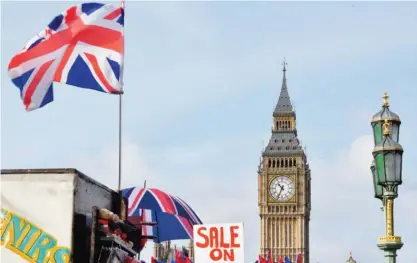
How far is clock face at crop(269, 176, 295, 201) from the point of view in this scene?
14062 centimetres

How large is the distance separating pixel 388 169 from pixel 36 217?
14.4ft

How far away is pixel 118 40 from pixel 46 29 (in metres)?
1.31

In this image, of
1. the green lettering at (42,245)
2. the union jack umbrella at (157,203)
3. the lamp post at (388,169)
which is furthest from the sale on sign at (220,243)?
the union jack umbrella at (157,203)

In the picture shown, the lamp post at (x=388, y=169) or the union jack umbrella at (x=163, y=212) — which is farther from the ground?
the union jack umbrella at (x=163, y=212)

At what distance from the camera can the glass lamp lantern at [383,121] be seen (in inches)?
508

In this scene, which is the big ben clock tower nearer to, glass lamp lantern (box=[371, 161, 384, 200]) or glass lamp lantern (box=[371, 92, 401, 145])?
glass lamp lantern (box=[371, 161, 384, 200])

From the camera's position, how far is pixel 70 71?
15.8 metres

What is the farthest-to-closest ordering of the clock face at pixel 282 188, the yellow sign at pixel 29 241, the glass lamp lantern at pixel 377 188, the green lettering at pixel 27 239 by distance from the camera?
the clock face at pixel 282 188
the glass lamp lantern at pixel 377 188
the green lettering at pixel 27 239
the yellow sign at pixel 29 241

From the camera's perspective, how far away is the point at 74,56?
1595 centimetres

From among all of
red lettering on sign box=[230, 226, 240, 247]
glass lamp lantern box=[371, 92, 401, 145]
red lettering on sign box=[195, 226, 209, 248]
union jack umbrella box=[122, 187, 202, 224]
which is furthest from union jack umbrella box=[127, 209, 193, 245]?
glass lamp lantern box=[371, 92, 401, 145]

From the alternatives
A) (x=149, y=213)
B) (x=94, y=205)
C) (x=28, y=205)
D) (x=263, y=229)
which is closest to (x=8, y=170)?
(x=28, y=205)

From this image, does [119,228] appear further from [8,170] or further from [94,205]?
[8,170]

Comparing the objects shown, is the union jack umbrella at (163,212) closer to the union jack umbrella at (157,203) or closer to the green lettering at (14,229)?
the union jack umbrella at (157,203)

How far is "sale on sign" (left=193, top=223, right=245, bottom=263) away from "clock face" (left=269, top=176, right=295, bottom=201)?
412ft
